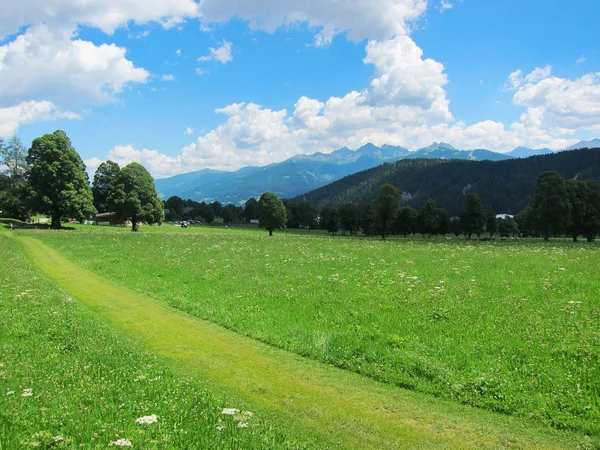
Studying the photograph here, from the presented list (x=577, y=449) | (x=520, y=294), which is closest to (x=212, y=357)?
(x=577, y=449)

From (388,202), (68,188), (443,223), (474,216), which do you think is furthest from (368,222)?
(68,188)

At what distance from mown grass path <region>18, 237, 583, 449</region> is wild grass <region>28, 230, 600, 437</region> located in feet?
1.94

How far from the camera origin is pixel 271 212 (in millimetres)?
91625

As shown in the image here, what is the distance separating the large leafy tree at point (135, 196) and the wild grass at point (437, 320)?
62291mm

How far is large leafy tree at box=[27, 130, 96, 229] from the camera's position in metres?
72.4

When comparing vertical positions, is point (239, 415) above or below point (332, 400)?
above

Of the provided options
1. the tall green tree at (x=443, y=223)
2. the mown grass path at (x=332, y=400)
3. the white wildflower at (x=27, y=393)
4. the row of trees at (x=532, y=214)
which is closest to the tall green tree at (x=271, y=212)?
the row of trees at (x=532, y=214)

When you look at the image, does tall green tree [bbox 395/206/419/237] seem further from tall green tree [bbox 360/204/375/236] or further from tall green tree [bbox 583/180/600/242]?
tall green tree [bbox 583/180/600/242]

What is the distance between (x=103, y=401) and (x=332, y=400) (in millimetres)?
4764

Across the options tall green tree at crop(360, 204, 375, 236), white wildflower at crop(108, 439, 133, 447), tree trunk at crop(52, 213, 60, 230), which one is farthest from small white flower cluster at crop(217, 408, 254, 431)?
tall green tree at crop(360, 204, 375, 236)

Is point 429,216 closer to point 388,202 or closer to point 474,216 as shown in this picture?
point 474,216

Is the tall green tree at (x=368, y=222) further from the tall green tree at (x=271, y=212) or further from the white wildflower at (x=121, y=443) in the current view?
the white wildflower at (x=121, y=443)

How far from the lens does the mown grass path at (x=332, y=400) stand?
24.1ft

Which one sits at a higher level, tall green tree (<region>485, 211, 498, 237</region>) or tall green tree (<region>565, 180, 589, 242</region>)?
tall green tree (<region>565, 180, 589, 242</region>)
